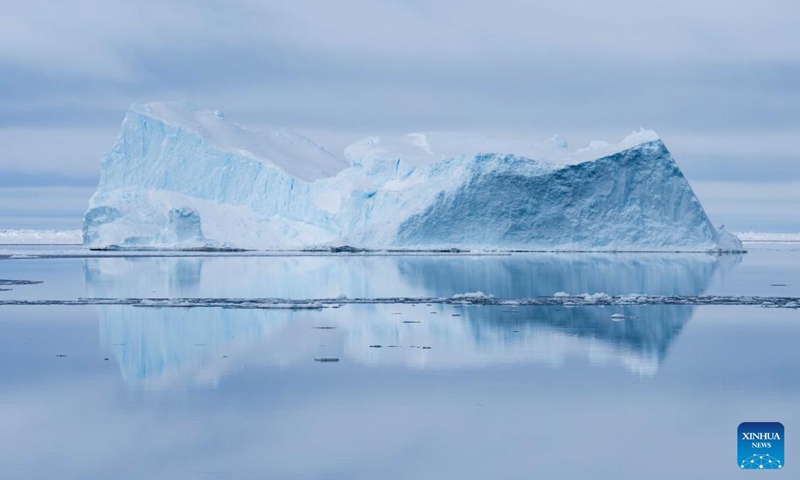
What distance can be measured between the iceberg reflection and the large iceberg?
482 inches

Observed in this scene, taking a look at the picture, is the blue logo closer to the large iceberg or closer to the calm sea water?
the calm sea water

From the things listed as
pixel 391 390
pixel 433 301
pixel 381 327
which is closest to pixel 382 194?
pixel 433 301

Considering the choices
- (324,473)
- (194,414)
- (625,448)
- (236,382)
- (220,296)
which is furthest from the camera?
(220,296)

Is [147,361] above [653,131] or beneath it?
beneath

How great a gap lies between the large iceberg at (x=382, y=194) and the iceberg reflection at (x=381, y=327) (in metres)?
12.2

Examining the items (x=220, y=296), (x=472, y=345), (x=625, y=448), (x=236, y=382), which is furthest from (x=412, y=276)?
(x=625, y=448)

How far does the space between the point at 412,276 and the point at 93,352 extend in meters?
14.0

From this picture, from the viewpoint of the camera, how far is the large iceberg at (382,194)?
36.0m

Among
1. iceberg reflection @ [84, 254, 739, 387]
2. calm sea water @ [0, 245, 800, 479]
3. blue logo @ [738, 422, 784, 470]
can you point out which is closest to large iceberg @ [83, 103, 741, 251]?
iceberg reflection @ [84, 254, 739, 387]

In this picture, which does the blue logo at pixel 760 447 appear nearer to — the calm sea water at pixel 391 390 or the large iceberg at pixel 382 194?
the calm sea water at pixel 391 390

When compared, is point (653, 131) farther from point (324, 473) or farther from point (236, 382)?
point (324, 473)

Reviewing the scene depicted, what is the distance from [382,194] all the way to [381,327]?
2588 centimetres

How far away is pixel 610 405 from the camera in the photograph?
7.86m

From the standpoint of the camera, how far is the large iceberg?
118ft
